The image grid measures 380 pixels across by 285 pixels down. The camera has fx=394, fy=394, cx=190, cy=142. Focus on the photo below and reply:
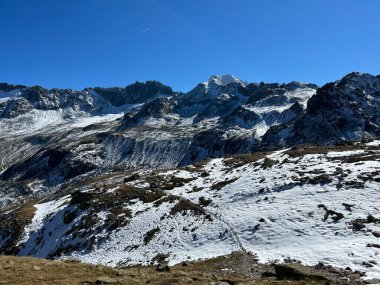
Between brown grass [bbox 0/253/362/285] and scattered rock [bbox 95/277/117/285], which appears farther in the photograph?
brown grass [bbox 0/253/362/285]

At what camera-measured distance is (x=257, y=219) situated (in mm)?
41625

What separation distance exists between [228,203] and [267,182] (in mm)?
6495

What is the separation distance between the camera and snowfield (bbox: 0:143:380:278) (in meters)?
34.2

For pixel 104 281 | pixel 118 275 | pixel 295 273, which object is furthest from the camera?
pixel 118 275

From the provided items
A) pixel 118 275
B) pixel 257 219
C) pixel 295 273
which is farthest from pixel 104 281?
pixel 257 219

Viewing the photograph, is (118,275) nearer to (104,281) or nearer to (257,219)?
(104,281)

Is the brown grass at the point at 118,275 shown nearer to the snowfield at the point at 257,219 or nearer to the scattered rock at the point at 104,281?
the scattered rock at the point at 104,281

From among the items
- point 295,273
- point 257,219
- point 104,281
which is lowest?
point 295,273

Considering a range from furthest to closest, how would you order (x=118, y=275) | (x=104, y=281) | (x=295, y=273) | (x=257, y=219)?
(x=257, y=219) < (x=118, y=275) < (x=295, y=273) < (x=104, y=281)

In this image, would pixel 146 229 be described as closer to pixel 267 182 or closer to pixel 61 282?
pixel 267 182

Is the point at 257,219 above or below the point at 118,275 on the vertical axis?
above

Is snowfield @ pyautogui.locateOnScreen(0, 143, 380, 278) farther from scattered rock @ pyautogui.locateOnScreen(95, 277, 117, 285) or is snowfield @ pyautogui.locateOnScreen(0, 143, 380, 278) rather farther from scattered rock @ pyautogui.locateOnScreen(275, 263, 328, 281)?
scattered rock @ pyautogui.locateOnScreen(95, 277, 117, 285)

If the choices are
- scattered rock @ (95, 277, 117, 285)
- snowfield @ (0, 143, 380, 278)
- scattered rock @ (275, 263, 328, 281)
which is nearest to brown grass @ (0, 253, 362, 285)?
scattered rock @ (95, 277, 117, 285)

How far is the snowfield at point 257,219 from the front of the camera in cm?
3416
